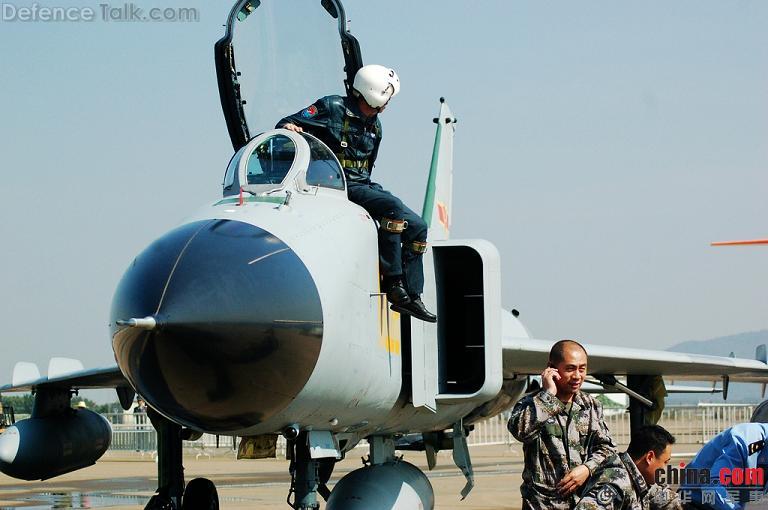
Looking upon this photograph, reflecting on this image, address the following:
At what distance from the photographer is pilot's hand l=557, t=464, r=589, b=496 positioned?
569 cm

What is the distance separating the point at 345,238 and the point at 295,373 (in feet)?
Answer: 3.94

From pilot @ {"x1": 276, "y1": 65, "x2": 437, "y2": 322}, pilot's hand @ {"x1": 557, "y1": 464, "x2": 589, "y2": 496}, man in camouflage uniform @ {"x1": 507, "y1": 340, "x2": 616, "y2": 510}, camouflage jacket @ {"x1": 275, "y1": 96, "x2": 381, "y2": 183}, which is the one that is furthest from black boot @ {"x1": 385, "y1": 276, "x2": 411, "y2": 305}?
pilot's hand @ {"x1": 557, "y1": 464, "x2": 589, "y2": 496}

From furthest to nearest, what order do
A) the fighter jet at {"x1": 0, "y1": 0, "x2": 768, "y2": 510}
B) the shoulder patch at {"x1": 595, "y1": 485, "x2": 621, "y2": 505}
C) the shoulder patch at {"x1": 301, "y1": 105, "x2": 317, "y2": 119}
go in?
1. the shoulder patch at {"x1": 301, "y1": 105, "x2": 317, "y2": 119}
2. the fighter jet at {"x1": 0, "y1": 0, "x2": 768, "y2": 510}
3. the shoulder patch at {"x1": 595, "y1": 485, "x2": 621, "y2": 505}

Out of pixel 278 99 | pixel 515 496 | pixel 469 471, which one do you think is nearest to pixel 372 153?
pixel 278 99

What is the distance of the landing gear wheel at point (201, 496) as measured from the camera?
10273mm

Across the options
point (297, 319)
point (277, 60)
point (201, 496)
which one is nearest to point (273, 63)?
point (277, 60)

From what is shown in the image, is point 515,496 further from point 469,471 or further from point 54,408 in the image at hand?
point 54,408

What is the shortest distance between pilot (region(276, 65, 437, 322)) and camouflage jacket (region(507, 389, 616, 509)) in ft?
7.54

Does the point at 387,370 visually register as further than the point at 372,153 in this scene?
No

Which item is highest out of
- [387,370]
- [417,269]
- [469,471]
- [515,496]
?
[417,269]

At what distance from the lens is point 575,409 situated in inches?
237

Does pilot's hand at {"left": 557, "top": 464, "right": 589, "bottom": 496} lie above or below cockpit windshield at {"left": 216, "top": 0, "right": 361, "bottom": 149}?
below

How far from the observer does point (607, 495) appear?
5078 mm

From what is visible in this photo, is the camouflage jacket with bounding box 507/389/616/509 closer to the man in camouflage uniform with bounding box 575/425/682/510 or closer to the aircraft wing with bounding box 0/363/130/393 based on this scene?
the man in camouflage uniform with bounding box 575/425/682/510
